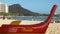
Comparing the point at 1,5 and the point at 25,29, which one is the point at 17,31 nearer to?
the point at 25,29

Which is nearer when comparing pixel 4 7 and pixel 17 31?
pixel 17 31

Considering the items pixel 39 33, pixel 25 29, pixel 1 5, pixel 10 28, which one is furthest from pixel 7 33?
pixel 1 5

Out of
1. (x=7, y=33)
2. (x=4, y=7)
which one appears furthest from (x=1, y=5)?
(x=7, y=33)

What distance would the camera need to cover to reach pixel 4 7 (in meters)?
108

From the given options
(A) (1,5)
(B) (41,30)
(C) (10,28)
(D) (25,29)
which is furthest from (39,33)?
(A) (1,5)

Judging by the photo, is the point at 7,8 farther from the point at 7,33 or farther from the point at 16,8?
the point at 7,33

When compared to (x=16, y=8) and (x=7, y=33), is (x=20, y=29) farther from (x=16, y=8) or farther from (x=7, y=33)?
(x=16, y=8)

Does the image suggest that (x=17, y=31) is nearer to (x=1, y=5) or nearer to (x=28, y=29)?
(x=28, y=29)

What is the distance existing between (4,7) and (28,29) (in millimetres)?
103984

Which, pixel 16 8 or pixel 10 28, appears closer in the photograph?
pixel 10 28

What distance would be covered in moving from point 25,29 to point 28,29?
3.1 inches

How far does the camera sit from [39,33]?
4969 mm

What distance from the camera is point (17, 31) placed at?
192 inches

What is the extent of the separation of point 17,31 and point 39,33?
586 mm
